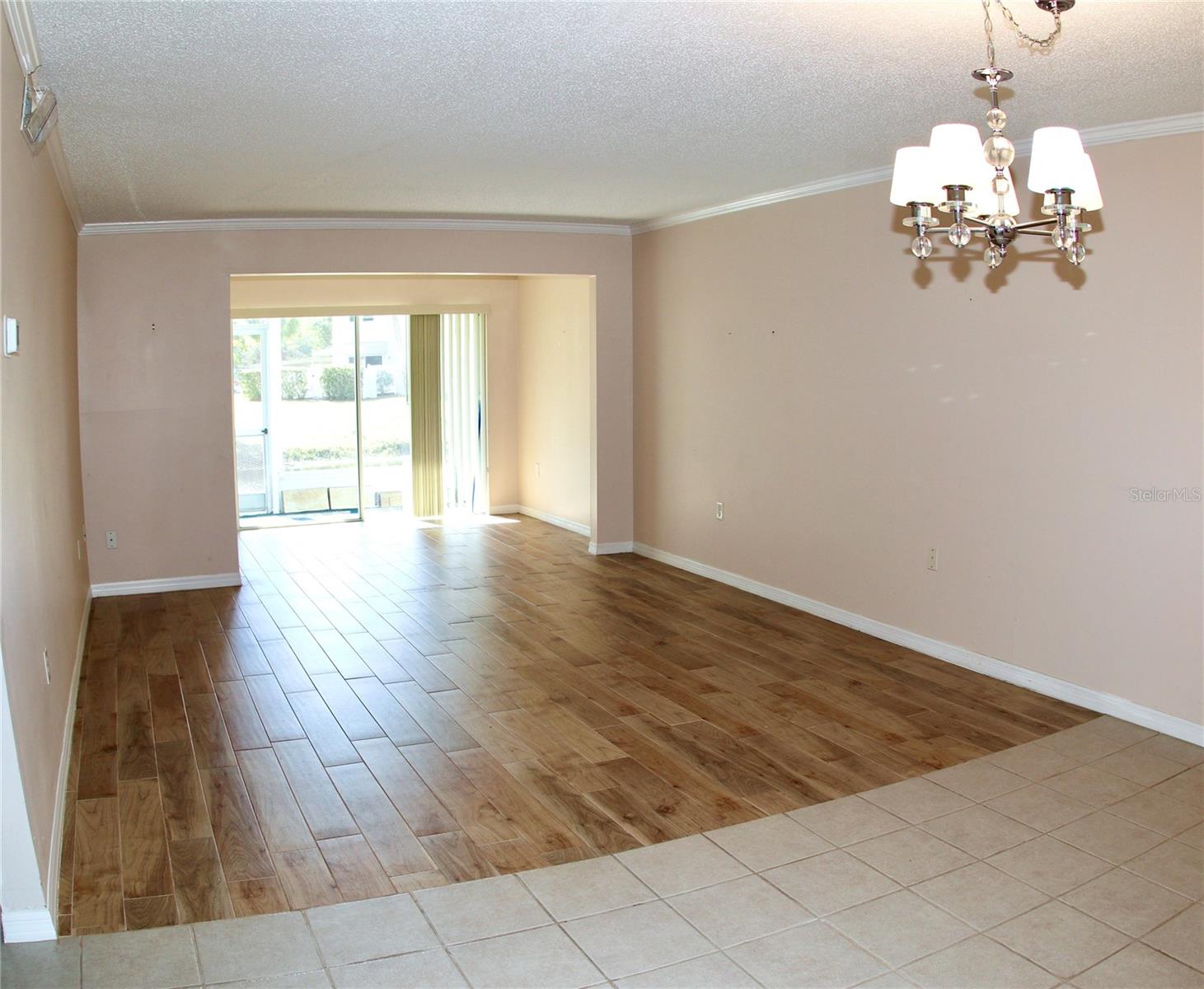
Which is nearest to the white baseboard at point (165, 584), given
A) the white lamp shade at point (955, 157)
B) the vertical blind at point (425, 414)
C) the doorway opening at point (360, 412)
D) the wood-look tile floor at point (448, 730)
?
the wood-look tile floor at point (448, 730)

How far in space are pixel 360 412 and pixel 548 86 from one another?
20.3 feet

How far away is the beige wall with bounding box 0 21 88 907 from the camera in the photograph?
2697mm

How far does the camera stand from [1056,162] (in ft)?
8.02

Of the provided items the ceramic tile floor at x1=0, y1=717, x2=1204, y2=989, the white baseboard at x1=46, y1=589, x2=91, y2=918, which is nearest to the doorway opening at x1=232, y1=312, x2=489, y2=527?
the white baseboard at x1=46, y1=589, x2=91, y2=918

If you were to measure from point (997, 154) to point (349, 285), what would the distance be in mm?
7250

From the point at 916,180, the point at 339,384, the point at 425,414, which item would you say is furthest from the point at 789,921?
the point at 339,384

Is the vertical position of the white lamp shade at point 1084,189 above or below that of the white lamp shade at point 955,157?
below

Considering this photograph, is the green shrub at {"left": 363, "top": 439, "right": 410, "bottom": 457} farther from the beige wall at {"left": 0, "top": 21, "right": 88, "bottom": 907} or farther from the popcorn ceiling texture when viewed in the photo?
the beige wall at {"left": 0, "top": 21, "right": 88, "bottom": 907}

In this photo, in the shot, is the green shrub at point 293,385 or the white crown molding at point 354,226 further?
the green shrub at point 293,385

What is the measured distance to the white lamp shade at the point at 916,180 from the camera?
251cm

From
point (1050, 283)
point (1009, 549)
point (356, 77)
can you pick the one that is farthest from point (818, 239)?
point (356, 77)

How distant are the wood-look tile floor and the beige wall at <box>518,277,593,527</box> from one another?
2.24 m

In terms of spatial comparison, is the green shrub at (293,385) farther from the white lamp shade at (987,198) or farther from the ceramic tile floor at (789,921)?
the white lamp shade at (987,198)

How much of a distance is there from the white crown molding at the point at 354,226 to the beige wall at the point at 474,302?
206 cm
